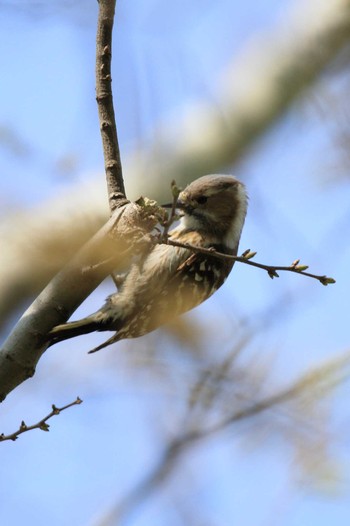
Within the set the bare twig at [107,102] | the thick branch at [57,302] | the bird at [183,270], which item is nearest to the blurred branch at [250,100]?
the bird at [183,270]

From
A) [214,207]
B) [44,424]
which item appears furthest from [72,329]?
[214,207]

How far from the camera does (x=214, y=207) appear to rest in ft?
15.7

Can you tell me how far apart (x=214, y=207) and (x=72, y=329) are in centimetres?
160

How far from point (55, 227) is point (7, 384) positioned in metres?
0.52

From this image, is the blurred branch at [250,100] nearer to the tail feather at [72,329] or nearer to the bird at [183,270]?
the bird at [183,270]

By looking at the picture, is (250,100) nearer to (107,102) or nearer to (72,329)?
(107,102)

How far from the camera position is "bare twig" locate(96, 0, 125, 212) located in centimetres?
322

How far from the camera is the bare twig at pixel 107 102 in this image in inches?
127

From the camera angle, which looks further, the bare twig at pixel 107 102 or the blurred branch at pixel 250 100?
the blurred branch at pixel 250 100

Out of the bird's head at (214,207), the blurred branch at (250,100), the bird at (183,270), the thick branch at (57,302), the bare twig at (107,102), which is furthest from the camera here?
the bird's head at (214,207)

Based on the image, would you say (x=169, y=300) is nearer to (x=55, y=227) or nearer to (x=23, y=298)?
(x=23, y=298)

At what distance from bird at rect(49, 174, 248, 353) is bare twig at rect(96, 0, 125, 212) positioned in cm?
61

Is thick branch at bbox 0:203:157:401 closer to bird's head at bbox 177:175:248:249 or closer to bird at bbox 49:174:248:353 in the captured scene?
bird at bbox 49:174:248:353

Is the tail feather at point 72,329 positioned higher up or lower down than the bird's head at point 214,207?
lower down
